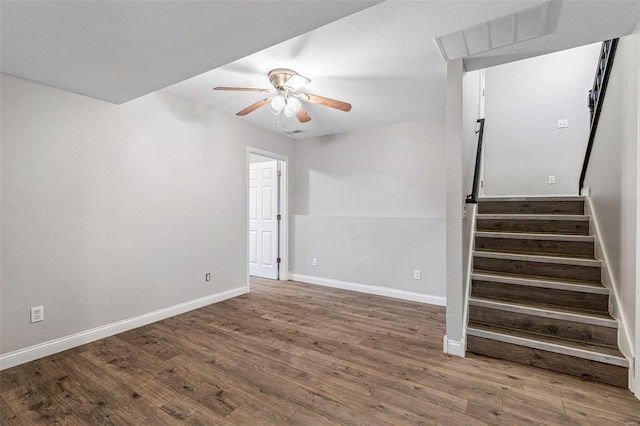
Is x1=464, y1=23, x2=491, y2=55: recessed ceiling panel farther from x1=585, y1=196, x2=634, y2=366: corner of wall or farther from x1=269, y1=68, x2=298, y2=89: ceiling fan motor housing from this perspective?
x1=585, y1=196, x2=634, y2=366: corner of wall

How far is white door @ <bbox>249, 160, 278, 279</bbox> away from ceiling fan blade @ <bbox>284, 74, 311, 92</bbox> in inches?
101

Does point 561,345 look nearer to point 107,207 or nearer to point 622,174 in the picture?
point 622,174

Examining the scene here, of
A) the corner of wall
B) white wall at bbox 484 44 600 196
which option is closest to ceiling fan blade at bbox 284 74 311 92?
the corner of wall

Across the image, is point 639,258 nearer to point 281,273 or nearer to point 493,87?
point 493,87

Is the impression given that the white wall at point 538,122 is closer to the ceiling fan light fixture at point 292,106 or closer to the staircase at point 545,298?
the staircase at point 545,298

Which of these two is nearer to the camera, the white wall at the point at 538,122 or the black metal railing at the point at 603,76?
the black metal railing at the point at 603,76

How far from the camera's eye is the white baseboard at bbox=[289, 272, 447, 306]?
3.76 metres

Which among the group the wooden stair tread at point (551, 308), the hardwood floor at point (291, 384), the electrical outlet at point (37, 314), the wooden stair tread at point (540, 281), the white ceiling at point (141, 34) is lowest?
the hardwood floor at point (291, 384)

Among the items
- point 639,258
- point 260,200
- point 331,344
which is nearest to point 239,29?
point 331,344

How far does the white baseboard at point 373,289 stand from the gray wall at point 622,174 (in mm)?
1767

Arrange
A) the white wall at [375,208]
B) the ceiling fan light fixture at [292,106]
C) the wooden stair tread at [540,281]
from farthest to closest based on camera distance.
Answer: the white wall at [375,208], the ceiling fan light fixture at [292,106], the wooden stair tread at [540,281]

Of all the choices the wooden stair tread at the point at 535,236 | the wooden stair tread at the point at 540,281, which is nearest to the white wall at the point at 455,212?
the wooden stair tread at the point at 540,281

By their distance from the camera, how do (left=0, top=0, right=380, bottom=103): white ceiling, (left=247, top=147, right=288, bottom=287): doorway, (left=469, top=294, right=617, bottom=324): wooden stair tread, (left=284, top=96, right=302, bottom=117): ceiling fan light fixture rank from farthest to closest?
1. (left=247, top=147, right=288, bottom=287): doorway
2. (left=284, top=96, right=302, bottom=117): ceiling fan light fixture
3. (left=469, top=294, right=617, bottom=324): wooden stair tread
4. (left=0, top=0, right=380, bottom=103): white ceiling

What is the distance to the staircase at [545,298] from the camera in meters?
2.08
